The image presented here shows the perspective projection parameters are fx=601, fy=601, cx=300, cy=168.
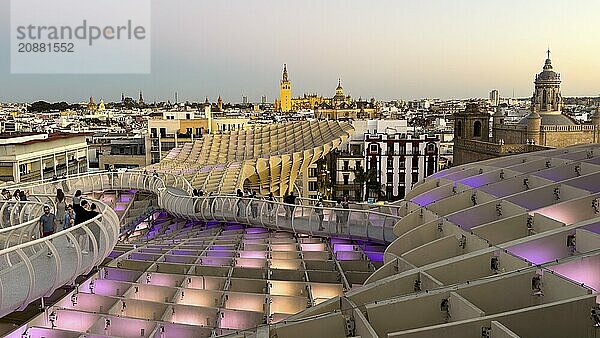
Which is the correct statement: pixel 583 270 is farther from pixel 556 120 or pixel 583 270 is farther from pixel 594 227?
pixel 556 120

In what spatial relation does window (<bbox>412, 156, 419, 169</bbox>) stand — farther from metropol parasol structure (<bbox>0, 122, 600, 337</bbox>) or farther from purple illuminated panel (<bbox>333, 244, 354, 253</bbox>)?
purple illuminated panel (<bbox>333, 244, 354, 253</bbox>)

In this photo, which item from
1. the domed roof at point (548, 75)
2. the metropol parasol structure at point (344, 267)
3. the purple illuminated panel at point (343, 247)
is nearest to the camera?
the metropol parasol structure at point (344, 267)

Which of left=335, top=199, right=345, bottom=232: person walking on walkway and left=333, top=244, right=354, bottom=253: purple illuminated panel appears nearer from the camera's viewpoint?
left=333, top=244, right=354, bottom=253: purple illuminated panel

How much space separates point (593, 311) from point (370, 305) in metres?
2.69

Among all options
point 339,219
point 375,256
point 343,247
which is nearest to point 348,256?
point 375,256

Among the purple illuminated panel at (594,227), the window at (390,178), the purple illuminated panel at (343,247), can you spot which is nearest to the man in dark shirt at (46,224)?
the purple illuminated panel at (343,247)

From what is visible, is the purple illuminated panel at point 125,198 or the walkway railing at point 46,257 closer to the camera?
the walkway railing at point 46,257

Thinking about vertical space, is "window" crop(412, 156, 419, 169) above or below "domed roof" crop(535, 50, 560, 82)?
below

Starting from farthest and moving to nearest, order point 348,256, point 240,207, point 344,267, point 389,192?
point 389,192 < point 240,207 < point 348,256 < point 344,267

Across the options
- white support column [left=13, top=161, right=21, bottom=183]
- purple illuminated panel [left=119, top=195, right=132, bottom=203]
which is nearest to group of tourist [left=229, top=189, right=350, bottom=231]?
purple illuminated panel [left=119, top=195, right=132, bottom=203]

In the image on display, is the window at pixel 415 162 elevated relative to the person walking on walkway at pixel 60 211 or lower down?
lower down

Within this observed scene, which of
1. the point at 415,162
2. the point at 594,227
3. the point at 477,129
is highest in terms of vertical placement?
the point at 477,129

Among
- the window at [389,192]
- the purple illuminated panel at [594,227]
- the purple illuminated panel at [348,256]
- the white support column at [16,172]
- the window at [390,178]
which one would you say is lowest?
the window at [389,192]

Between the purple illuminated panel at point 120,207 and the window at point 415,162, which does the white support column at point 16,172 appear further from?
the window at point 415,162
